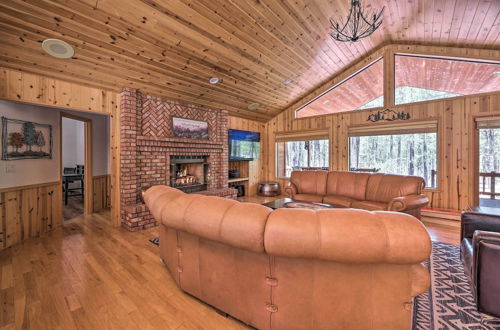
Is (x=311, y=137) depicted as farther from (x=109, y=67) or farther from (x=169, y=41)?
(x=109, y=67)

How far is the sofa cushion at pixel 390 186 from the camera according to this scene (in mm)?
3459

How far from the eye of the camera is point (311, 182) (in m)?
4.54

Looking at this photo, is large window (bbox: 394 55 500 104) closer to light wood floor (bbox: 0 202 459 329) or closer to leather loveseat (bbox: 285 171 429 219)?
leather loveseat (bbox: 285 171 429 219)

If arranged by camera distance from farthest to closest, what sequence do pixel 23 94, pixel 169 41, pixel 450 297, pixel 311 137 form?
1. pixel 311 137
2. pixel 169 41
3. pixel 23 94
4. pixel 450 297

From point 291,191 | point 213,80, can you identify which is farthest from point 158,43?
point 291,191

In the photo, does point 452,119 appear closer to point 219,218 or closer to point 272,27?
point 272,27

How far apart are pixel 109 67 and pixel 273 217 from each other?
139 inches

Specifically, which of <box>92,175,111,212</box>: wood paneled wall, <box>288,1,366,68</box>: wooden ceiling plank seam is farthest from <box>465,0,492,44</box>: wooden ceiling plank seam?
<box>92,175,111,212</box>: wood paneled wall

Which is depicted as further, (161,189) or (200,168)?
(200,168)

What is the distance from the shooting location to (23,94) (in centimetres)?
278

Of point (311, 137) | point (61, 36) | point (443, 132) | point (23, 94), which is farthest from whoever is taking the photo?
point (311, 137)

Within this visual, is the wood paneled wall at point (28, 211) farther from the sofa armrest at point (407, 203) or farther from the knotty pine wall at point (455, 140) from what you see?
the knotty pine wall at point (455, 140)

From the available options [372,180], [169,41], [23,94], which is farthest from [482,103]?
[23,94]

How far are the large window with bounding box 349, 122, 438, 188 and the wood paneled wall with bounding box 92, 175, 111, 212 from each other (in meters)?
6.20
